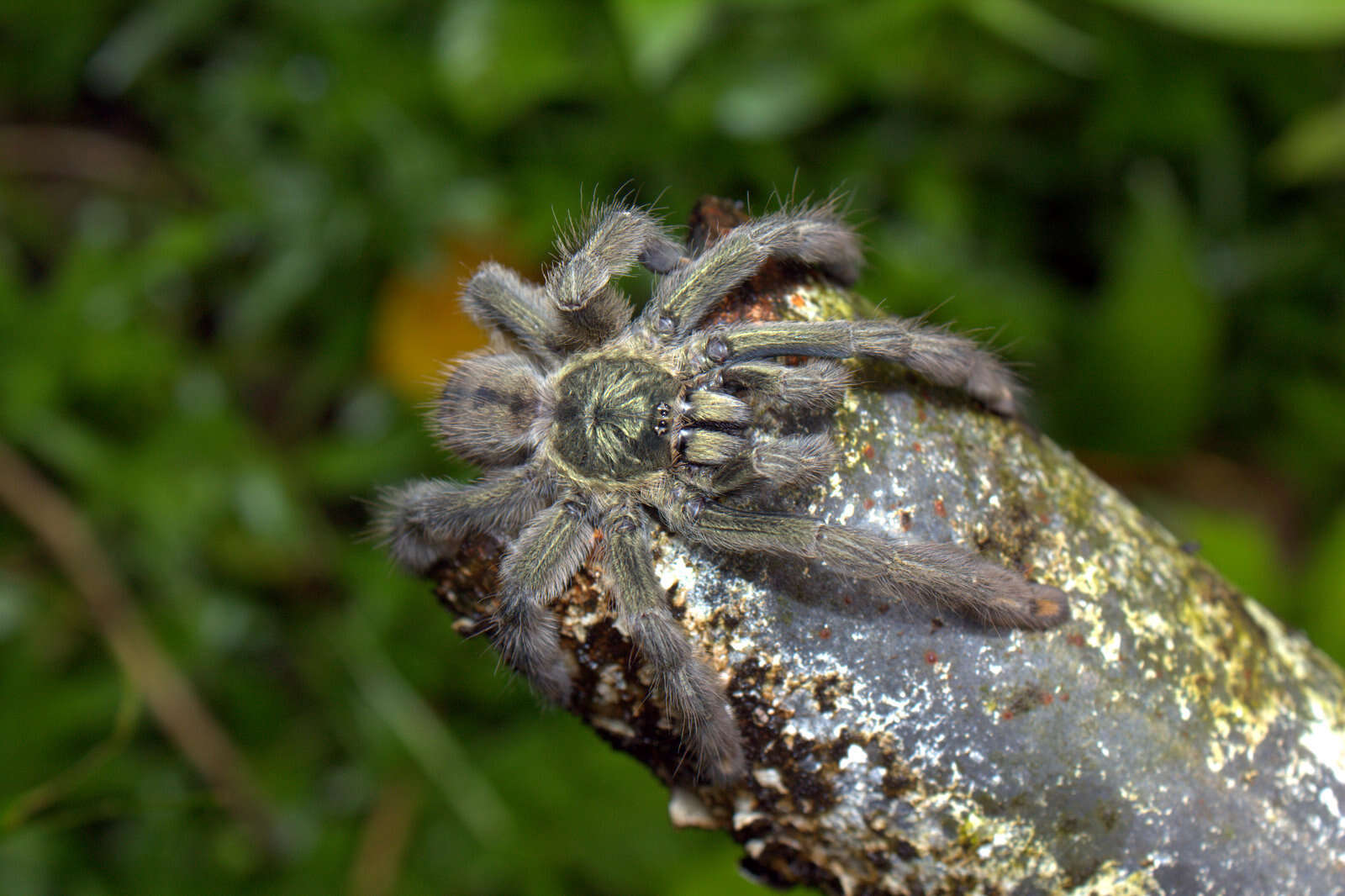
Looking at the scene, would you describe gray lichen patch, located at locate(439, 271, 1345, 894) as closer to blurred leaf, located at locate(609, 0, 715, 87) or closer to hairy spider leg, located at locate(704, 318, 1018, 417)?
hairy spider leg, located at locate(704, 318, 1018, 417)

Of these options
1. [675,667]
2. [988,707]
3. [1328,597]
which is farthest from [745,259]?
[1328,597]

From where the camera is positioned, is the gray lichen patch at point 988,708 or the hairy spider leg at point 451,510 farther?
the hairy spider leg at point 451,510

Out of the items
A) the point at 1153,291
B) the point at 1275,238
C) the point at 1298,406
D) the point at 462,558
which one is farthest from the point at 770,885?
the point at 1275,238

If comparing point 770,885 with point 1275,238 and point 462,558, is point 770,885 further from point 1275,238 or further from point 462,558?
point 1275,238

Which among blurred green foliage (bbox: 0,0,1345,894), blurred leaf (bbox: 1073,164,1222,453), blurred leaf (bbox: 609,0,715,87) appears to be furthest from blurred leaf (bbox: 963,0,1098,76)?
blurred leaf (bbox: 609,0,715,87)

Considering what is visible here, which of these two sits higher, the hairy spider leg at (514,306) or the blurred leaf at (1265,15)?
the blurred leaf at (1265,15)

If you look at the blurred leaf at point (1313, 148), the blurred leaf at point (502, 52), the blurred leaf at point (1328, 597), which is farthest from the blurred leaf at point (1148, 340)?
the blurred leaf at point (502, 52)

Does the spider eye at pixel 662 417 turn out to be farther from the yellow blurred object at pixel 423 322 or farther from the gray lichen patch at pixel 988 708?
the yellow blurred object at pixel 423 322
